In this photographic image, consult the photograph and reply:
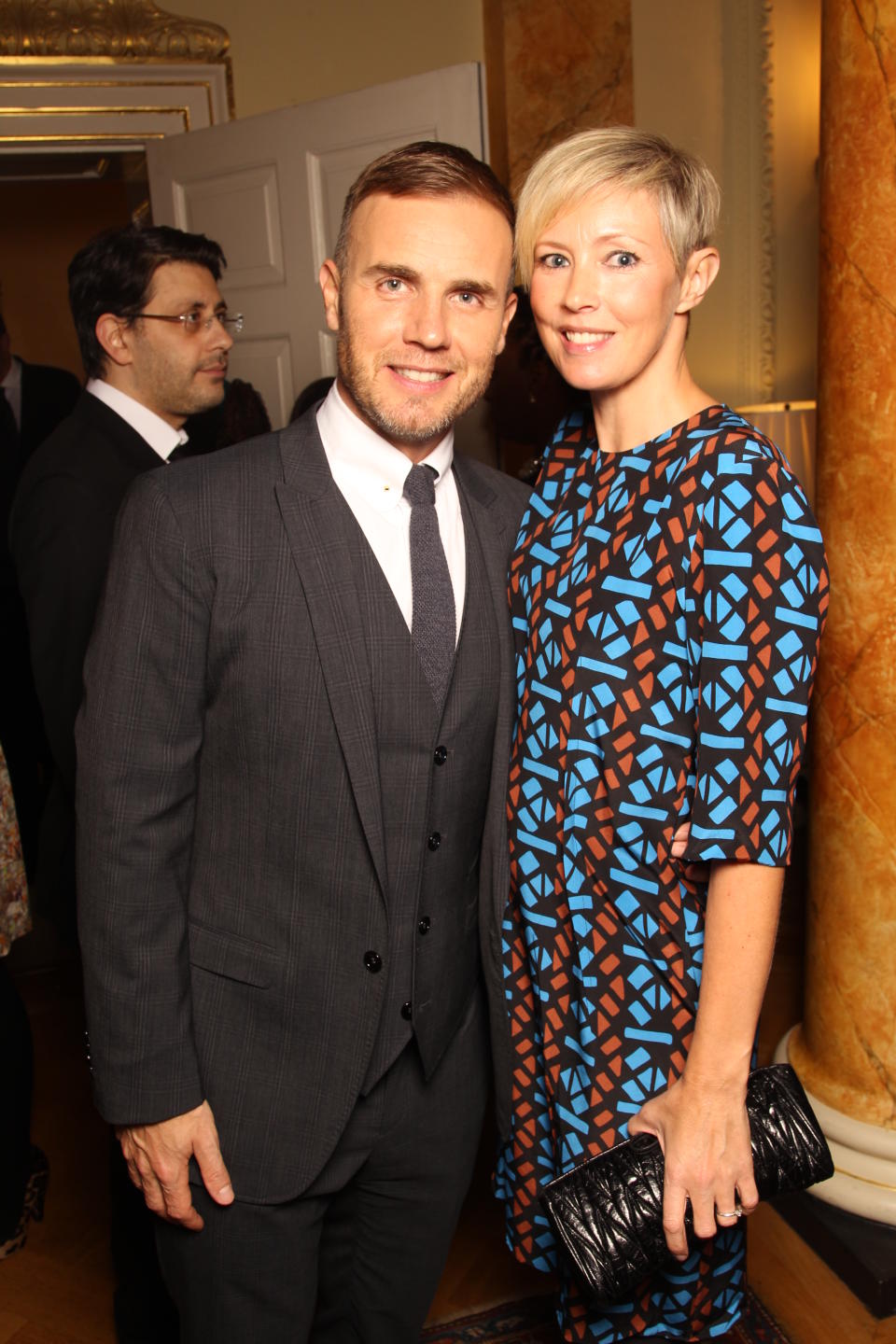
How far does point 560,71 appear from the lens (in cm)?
432

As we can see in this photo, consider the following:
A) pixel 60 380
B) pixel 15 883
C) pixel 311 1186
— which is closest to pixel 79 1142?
pixel 15 883

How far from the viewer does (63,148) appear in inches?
174

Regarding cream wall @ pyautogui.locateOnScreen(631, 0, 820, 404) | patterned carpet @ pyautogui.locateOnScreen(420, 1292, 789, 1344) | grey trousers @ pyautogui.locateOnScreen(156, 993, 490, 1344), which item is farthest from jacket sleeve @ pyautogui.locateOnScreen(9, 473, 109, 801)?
cream wall @ pyautogui.locateOnScreen(631, 0, 820, 404)

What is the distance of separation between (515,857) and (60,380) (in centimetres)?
397

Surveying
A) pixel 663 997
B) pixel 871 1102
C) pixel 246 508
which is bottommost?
pixel 871 1102

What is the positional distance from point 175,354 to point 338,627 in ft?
5.58

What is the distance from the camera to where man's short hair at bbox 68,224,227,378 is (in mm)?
A: 2996

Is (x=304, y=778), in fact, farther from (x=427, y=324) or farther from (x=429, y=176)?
(x=429, y=176)

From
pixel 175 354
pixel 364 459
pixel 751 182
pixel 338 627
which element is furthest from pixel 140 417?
pixel 751 182

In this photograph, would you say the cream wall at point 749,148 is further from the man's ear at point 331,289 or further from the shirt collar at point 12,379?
the man's ear at point 331,289

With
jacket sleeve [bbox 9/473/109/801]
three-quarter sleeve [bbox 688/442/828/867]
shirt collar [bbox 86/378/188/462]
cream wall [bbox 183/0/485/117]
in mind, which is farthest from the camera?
cream wall [bbox 183/0/485/117]

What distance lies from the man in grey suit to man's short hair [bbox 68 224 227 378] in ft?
5.06

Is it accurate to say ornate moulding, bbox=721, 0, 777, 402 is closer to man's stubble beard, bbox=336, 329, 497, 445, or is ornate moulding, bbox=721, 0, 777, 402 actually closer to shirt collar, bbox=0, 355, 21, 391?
shirt collar, bbox=0, 355, 21, 391

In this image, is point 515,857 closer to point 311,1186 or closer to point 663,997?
point 663,997
